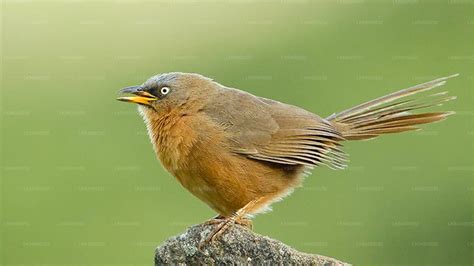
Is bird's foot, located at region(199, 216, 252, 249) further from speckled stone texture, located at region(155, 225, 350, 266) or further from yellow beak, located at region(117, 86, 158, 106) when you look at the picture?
yellow beak, located at region(117, 86, 158, 106)

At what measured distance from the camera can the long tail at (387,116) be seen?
10.4 m

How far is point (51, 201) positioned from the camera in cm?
1530

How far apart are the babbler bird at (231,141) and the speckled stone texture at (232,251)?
2.00 ft

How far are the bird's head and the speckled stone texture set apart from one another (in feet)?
5.76

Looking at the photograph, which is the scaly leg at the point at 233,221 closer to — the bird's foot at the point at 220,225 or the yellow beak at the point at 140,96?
the bird's foot at the point at 220,225

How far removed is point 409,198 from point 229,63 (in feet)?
15.7

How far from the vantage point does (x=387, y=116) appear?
10.5m

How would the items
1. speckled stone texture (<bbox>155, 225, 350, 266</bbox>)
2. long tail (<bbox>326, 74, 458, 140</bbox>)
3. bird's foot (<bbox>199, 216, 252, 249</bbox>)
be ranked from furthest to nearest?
long tail (<bbox>326, 74, 458, 140</bbox>) → bird's foot (<bbox>199, 216, 252, 249</bbox>) → speckled stone texture (<bbox>155, 225, 350, 266</bbox>)

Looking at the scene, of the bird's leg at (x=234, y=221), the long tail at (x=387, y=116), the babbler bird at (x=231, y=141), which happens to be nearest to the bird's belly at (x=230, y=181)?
the babbler bird at (x=231, y=141)

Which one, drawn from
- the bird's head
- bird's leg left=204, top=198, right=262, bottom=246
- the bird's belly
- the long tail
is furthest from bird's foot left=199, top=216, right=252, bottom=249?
the long tail

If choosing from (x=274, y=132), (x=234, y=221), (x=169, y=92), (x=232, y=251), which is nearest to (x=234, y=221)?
(x=234, y=221)

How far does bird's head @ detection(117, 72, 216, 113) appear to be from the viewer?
992 centimetres

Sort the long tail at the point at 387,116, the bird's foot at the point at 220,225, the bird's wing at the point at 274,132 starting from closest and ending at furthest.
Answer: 1. the bird's foot at the point at 220,225
2. the bird's wing at the point at 274,132
3. the long tail at the point at 387,116

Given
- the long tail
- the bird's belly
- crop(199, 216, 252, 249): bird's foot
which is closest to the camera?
crop(199, 216, 252, 249): bird's foot
